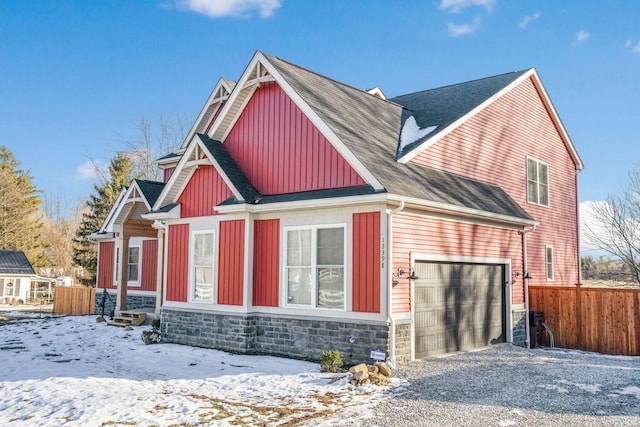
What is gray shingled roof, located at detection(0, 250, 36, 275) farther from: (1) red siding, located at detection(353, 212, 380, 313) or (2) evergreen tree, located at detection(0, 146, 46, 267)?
(1) red siding, located at detection(353, 212, 380, 313)

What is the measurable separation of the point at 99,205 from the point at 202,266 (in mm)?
26386

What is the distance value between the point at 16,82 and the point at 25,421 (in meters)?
38.2

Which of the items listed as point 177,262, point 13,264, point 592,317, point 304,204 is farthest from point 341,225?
point 13,264

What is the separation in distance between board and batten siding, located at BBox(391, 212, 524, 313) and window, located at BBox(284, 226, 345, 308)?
1.14 m

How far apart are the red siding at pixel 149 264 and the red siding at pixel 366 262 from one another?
11601 mm

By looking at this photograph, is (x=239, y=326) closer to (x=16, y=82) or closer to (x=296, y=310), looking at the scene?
(x=296, y=310)

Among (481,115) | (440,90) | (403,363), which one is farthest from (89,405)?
(440,90)

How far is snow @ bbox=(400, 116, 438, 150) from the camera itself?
1354 centimetres

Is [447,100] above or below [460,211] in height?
above

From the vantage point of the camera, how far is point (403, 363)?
10.5 m

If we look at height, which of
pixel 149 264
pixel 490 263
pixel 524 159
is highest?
pixel 524 159

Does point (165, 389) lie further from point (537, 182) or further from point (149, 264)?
point (537, 182)

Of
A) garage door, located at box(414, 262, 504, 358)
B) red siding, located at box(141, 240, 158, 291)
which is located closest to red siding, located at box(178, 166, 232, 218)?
garage door, located at box(414, 262, 504, 358)

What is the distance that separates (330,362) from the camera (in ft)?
32.6
